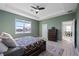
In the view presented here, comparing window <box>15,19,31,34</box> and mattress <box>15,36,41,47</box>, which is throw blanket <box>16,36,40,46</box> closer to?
mattress <box>15,36,41,47</box>

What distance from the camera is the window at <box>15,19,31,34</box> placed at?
4.83 feet

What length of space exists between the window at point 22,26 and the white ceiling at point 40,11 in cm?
15

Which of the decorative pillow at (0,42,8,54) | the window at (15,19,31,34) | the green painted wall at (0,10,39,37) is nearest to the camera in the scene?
the decorative pillow at (0,42,8,54)

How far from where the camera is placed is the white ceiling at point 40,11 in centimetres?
140

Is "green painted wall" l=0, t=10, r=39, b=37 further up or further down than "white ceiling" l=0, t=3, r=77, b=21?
further down

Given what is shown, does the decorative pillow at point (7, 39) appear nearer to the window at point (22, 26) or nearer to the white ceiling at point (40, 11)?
the window at point (22, 26)

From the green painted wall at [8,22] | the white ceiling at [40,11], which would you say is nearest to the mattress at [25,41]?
the green painted wall at [8,22]

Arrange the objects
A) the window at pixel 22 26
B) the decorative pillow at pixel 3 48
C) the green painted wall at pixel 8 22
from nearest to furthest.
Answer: the decorative pillow at pixel 3 48, the green painted wall at pixel 8 22, the window at pixel 22 26

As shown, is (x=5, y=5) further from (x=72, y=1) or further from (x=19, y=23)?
(x=72, y=1)

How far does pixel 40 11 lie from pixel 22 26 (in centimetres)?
49

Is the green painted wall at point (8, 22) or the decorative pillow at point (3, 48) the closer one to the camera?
the decorative pillow at point (3, 48)

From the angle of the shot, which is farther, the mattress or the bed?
the mattress

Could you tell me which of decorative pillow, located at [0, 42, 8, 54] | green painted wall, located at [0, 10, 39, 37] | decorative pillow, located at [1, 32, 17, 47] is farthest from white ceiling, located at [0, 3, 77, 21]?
decorative pillow, located at [0, 42, 8, 54]

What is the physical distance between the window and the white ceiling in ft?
0.51
